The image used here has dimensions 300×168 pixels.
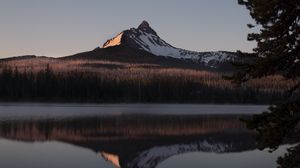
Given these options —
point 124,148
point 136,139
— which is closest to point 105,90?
point 136,139

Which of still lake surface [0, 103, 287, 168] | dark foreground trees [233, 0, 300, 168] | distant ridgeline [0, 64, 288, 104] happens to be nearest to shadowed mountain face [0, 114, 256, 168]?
still lake surface [0, 103, 287, 168]

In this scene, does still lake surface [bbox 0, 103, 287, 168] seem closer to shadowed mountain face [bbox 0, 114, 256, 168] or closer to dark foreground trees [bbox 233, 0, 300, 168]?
shadowed mountain face [bbox 0, 114, 256, 168]

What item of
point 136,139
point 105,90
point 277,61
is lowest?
point 105,90

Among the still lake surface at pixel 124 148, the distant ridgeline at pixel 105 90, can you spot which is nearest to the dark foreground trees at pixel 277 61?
the still lake surface at pixel 124 148

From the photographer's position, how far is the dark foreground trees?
9203 mm

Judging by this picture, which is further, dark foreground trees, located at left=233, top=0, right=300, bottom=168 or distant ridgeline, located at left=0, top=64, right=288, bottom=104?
distant ridgeline, located at left=0, top=64, right=288, bottom=104

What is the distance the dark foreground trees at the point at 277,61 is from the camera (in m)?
9.20

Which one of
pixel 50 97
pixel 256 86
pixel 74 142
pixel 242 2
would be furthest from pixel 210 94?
pixel 242 2

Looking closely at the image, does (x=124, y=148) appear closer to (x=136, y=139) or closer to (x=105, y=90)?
(x=136, y=139)

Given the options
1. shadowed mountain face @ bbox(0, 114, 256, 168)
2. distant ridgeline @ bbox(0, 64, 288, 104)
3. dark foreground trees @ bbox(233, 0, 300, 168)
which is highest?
dark foreground trees @ bbox(233, 0, 300, 168)

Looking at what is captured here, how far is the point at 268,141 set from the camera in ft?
30.2

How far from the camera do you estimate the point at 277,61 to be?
31.7 feet

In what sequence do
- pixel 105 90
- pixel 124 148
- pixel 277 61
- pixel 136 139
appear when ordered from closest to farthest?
pixel 277 61 → pixel 124 148 → pixel 136 139 → pixel 105 90

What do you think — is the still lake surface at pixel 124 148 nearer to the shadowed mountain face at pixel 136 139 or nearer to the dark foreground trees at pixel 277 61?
the shadowed mountain face at pixel 136 139
